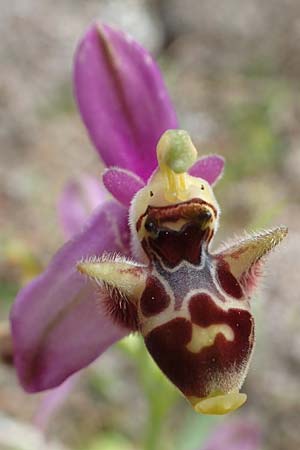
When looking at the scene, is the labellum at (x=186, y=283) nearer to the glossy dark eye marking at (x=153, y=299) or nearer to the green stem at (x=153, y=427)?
the glossy dark eye marking at (x=153, y=299)

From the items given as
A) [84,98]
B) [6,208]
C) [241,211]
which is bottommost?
[241,211]

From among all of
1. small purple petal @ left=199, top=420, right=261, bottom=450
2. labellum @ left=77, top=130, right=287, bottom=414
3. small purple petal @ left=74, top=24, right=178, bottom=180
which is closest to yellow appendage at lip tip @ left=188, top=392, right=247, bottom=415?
labellum @ left=77, top=130, right=287, bottom=414

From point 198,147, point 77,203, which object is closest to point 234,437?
point 77,203

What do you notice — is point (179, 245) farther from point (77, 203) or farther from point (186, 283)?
point (77, 203)

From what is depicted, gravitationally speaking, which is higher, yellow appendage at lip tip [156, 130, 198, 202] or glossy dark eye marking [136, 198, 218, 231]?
yellow appendage at lip tip [156, 130, 198, 202]

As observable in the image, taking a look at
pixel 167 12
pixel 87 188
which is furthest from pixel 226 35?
pixel 87 188

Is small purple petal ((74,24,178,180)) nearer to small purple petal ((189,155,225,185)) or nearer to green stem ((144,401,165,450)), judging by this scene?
small purple petal ((189,155,225,185))

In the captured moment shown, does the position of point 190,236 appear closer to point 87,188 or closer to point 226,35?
point 87,188
